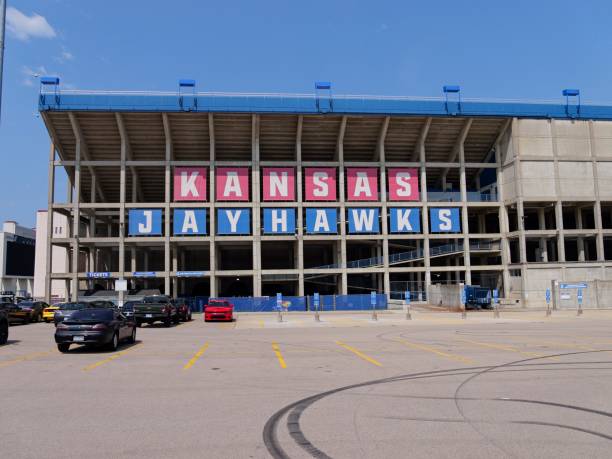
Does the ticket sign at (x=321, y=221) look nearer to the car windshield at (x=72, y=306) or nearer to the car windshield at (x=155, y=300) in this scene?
the car windshield at (x=155, y=300)

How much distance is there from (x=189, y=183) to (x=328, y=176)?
14.4 metres

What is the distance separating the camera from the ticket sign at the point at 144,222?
5356 centimetres

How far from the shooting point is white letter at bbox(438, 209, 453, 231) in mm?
56875

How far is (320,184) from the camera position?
55875 millimetres

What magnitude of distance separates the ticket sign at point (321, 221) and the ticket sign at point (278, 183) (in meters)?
2.64

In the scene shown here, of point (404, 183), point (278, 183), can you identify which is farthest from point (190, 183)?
point (404, 183)

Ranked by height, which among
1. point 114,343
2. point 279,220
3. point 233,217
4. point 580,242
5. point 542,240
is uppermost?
point 233,217

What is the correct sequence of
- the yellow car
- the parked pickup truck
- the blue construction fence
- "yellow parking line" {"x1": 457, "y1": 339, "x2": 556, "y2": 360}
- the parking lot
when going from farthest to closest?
the blue construction fence → the yellow car → the parked pickup truck → "yellow parking line" {"x1": 457, "y1": 339, "x2": 556, "y2": 360} → the parking lot

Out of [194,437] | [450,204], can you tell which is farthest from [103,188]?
[194,437]

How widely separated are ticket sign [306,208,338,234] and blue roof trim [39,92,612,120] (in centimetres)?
1015

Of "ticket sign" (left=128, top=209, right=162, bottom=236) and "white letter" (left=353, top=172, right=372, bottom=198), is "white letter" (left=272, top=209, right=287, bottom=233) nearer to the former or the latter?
"white letter" (left=353, top=172, right=372, bottom=198)

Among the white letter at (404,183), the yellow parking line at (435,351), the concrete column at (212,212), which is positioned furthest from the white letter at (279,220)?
the yellow parking line at (435,351)

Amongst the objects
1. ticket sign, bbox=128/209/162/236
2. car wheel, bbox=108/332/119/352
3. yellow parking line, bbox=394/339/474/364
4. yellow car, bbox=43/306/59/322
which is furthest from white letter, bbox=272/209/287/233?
car wheel, bbox=108/332/119/352

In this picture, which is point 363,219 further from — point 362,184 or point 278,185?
point 278,185
